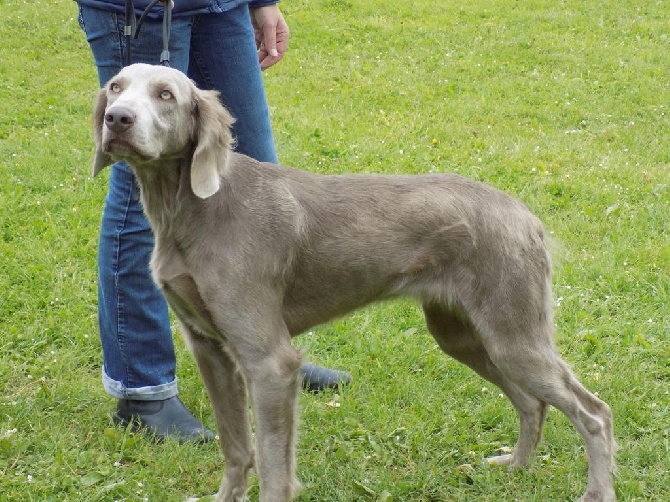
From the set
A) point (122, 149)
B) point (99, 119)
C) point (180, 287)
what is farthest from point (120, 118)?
point (180, 287)

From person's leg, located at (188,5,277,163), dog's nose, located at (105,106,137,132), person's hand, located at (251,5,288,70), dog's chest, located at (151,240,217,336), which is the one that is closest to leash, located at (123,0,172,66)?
person's leg, located at (188,5,277,163)

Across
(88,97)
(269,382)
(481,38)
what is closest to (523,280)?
(269,382)

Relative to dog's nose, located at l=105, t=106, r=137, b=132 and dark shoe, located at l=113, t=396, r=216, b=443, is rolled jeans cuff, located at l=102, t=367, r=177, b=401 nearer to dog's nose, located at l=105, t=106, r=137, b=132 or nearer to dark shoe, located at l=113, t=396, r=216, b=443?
dark shoe, located at l=113, t=396, r=216, b=443

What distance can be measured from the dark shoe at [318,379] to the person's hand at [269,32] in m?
1.51

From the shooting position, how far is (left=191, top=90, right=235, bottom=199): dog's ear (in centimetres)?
300

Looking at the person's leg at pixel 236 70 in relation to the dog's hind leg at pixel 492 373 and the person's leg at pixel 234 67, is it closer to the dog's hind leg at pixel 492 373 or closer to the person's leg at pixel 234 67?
the person's leg at pixel 234 67

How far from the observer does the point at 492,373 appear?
391 centimetres

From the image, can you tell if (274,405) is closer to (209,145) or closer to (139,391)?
(209,145)

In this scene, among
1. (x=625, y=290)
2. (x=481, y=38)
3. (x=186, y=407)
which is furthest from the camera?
(x=481, y=38)

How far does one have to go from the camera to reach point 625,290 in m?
5.19

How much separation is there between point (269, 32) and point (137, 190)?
1.04m

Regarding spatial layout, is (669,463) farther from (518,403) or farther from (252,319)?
(252,319)

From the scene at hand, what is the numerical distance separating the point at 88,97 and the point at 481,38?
513 cm

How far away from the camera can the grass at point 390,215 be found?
3.78m
